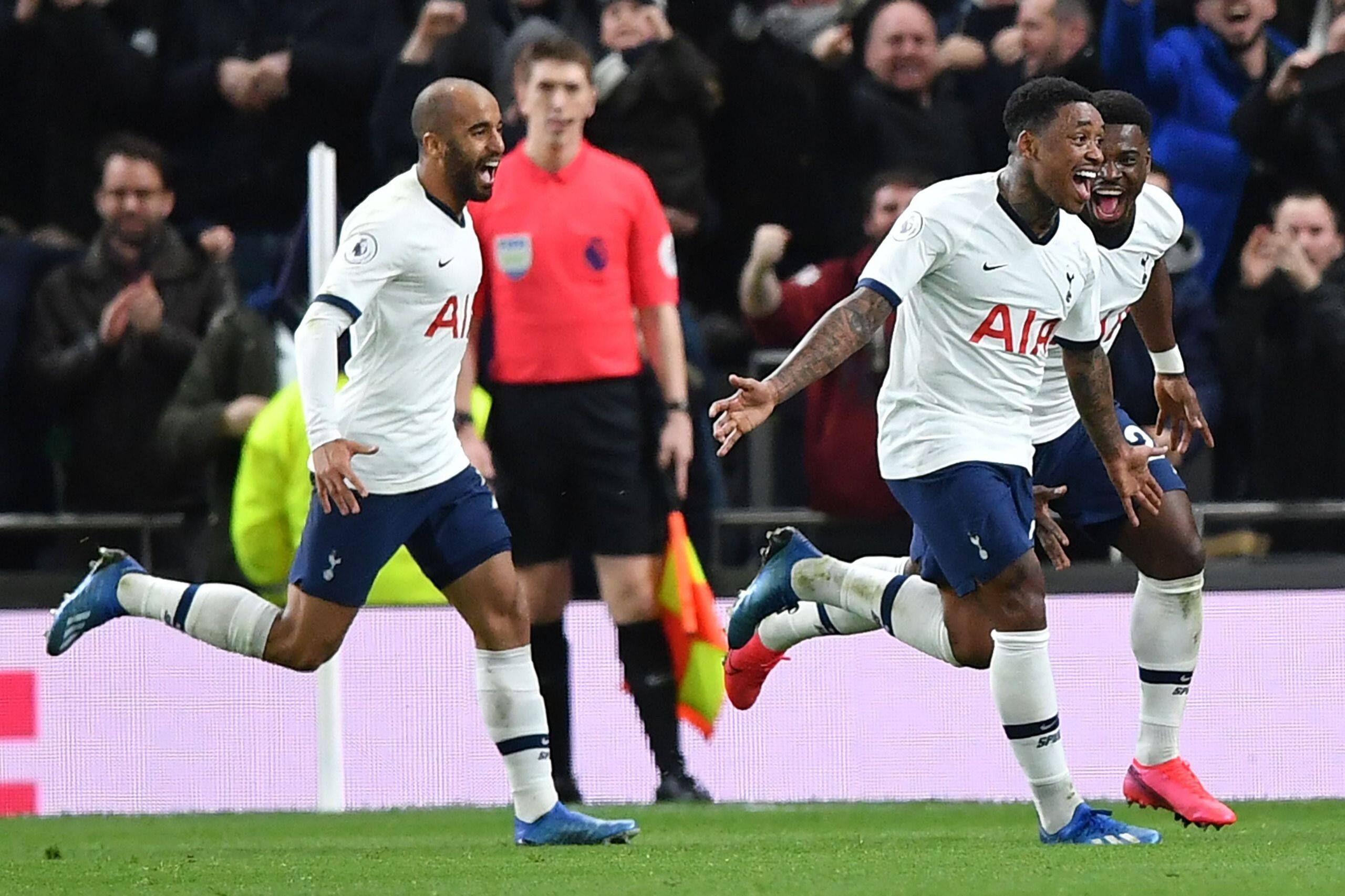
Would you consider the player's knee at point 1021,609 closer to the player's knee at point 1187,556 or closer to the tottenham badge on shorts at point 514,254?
the player's knee at point 1187,556

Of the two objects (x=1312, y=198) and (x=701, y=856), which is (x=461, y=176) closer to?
(x=701, y=856)

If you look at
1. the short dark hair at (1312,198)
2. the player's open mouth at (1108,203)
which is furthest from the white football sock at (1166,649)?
the short dark hair at (1312,198)

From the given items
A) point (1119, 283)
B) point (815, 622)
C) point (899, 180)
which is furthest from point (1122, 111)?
point (899, 180)

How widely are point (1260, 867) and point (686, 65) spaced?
4.76 metres

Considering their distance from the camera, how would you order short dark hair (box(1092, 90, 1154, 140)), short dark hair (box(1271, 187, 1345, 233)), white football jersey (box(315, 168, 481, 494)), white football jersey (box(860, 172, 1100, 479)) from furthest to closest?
short dark hair (box(1271, 187, 1345, 233)) < short dark hair (box(1092, 90, 1154, 140)) < white football jersey (box(315, 168, 481, 494)) < white football jersey (box(860, 172, 1100, 479))

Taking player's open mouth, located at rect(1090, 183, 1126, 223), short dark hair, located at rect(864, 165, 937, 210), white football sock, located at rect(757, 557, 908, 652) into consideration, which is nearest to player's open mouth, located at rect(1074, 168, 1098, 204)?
player's open mouth, located at rect(1090, 183, 1126, 223)

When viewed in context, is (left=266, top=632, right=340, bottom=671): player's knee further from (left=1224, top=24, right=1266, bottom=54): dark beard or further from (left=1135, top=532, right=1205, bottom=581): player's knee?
(left=1224, top=24, right=1266, bottom=54): dark beard

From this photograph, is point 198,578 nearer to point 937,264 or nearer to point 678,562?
point 678,562

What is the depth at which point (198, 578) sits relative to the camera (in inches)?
352

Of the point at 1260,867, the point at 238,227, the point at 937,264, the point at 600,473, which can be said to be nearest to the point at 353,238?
the point at 937,264

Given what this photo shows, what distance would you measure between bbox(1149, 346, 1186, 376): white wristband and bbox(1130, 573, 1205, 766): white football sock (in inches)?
27.2

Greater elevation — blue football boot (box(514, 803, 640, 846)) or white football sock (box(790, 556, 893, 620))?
white football sock (box(790, 556, 893, 620))

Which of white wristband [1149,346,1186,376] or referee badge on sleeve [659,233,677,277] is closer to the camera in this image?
white wristband [1149,346,1186,376]

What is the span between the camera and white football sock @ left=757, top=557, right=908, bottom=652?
6.88 metres
